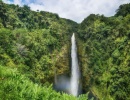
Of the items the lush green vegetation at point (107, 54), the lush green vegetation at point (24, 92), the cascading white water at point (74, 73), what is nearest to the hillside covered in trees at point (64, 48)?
the lush green vegetation at point (107, 54)

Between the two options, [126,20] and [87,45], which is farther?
[87,45]

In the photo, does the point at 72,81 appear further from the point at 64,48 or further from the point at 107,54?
the point at 107,54

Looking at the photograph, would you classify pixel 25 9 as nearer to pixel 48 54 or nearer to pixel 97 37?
pixel 48 54

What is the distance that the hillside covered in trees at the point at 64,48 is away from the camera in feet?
144

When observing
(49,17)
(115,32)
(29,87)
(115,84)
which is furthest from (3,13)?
(29,87)

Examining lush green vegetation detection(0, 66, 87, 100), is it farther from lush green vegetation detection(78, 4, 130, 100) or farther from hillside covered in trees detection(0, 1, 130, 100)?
lush green vegetation detection(78, 4, 130, 100)

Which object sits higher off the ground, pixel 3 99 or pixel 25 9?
pixel 25 9

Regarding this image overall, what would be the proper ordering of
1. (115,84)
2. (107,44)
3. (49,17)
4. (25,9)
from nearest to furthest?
(115,84) < (107,44) < (25,9) < (49,17)

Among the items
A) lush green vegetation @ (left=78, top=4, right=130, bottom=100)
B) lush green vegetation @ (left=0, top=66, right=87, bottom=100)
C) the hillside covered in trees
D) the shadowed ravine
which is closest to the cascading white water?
the shadowed ravine

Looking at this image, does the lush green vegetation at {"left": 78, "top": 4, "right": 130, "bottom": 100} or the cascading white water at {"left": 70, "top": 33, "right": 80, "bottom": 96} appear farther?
the cascading white water at {"left": 70, "top": 33, "right": 80, "bottom": 96}

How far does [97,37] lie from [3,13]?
20.3 m

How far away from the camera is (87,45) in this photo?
5838 centimetres

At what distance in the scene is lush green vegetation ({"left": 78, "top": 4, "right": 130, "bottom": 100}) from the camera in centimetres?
4406

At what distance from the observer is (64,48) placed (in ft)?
203
